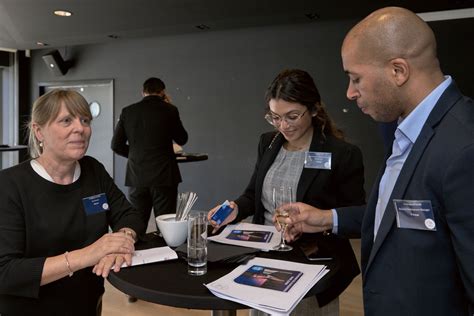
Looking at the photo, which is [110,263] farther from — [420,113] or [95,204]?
[420,113]

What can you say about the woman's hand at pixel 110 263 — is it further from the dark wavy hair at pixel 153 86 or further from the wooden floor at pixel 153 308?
the dark wavy hair at pixel 153 86

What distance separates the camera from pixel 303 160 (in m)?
1.83

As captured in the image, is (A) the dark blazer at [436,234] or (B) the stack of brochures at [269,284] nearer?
(A) the dark blazer at [436,234]

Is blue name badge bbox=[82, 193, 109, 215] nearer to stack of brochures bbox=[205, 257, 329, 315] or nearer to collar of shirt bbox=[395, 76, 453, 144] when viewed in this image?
stack of brochures bbox=[205, 257, 329, 315]

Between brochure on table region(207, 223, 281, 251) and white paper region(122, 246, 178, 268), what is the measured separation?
0.74ft

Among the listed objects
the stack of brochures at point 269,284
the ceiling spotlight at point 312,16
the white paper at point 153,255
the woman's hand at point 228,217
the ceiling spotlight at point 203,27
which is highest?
the ceiling spotlight at point 312,16

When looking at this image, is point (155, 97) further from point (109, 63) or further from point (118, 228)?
point (109, 63)

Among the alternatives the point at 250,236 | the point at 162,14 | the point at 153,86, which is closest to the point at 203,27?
the point at 162,14

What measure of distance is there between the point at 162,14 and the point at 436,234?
4.47m

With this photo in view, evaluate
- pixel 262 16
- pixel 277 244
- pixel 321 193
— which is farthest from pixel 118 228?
pixel 262 16

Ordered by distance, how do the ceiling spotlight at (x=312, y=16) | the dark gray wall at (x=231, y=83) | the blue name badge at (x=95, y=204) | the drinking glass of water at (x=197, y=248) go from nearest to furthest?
the drinking glass of water at (x=197, y=248) < the blue name badge at (x=95, y=204) < the ceiling spotlight at (x=312, y=16) < the dark gray wall at (x=231, y=83)

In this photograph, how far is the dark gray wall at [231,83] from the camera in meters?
5.02

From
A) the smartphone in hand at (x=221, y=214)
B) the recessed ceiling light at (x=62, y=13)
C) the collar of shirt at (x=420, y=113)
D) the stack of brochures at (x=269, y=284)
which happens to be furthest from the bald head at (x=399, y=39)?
the recessed ceiling light at (x=62, y=13)

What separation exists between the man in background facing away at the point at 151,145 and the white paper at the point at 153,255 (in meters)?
2.35
